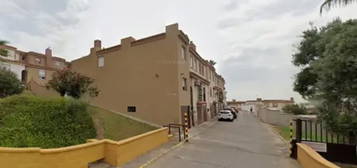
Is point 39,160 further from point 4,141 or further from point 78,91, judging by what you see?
point 78,91

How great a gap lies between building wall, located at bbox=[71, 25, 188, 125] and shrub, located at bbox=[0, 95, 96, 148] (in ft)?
32.1

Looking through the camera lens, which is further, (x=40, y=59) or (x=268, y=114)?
(x=40, y=59)

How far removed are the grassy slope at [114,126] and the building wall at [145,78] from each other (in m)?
5.27

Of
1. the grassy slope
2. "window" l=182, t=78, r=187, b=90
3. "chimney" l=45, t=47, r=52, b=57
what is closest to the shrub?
the grassy slope

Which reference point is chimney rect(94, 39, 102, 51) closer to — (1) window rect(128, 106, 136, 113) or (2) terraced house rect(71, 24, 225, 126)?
(2) terraced house rect(71, 24, 225, 126)

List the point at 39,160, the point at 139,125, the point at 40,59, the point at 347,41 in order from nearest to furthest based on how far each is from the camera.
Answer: the point at 39,160 < the point at 347,41 < the point at 139,125 < the point at 40,59

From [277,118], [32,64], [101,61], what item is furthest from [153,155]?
[32,64]

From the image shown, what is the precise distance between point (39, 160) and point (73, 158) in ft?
3.02

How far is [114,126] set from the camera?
1236 centimetres

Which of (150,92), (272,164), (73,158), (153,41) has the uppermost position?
(153,41)

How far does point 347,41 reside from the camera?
8570 millimetres

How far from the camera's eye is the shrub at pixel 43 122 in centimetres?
830

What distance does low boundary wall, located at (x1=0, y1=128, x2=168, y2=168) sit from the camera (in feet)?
21.3

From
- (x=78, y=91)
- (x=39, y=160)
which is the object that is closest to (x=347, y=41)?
(x=39, y=160)
